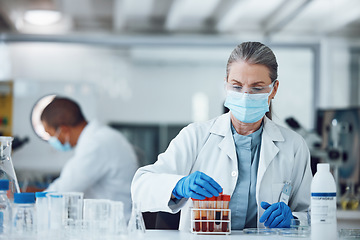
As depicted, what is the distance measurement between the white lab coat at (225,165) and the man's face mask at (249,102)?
0.35 ft

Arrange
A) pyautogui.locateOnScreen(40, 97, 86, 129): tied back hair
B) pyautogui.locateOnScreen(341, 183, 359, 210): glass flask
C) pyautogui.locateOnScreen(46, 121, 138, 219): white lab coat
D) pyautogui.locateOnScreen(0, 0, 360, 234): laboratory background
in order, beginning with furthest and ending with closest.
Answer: pyautogui.locateOnScreen(0, 0, 360, 234): laboratory background
pyautogui.locateOnScreen(341, 183, 359, 210): glass flask
pyautogui.locateOnScreen(40, 97, 86, 129): tied back hair
pyautogui.locateOnScreen(46, 121, 138, 219): white lab coat

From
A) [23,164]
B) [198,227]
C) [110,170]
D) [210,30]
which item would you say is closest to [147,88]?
[210,30]

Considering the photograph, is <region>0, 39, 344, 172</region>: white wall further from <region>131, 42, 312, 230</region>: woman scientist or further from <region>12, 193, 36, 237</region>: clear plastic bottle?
<region>12, 193, 36, 237</region>: clear plastic bottle

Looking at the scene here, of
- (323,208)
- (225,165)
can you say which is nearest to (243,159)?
(225,165)

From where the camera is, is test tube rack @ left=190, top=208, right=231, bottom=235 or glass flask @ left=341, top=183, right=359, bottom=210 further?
glass flask @ left=341, top=183, right=359, bottom=210

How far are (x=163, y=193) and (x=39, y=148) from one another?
3.99 meters

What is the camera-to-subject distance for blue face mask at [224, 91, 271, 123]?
2.08 metres

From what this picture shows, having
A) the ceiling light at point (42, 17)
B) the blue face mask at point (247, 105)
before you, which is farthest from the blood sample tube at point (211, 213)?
the ceiling light at point (42, 17)

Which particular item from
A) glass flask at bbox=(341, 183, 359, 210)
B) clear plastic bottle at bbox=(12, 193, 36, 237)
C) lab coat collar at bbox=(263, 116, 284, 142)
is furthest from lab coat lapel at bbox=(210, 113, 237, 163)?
glass flask at bbox=(341, 183, 359, 210)

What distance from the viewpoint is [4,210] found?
5.87 ft

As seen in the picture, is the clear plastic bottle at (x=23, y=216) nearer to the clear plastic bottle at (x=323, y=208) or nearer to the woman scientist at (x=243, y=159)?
the woman scientist at (x=243, y=159)

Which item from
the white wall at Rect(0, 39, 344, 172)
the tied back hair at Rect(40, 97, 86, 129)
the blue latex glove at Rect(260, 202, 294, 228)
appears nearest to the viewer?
the blue latex glove at Rect(260, 202, 294, 228)

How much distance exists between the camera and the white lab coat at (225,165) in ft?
6.85

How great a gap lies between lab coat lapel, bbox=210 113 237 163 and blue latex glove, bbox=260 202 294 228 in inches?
10.7
